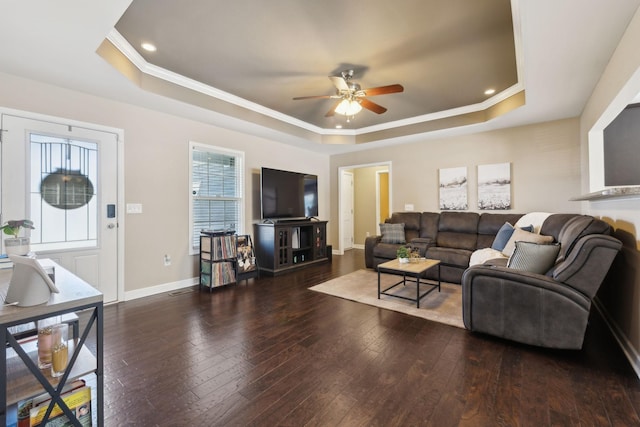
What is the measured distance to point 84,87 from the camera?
306cm

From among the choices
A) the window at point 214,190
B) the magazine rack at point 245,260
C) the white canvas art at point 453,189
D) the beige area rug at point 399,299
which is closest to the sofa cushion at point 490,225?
the white canvas art at point 453,189

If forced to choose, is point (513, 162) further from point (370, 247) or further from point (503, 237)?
point (370, 247)

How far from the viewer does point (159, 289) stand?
3.85m

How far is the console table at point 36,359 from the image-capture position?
3.37 ft

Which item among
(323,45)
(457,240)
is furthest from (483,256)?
(323,45)

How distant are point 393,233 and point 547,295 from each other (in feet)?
9.58

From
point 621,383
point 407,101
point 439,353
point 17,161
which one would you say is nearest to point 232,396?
point 439,353

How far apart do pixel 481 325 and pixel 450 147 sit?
12.2ft

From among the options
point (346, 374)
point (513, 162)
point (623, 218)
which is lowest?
point (346, 374)

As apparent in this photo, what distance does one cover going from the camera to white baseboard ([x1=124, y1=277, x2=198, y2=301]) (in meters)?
3.59

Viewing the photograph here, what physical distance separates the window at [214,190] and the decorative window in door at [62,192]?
3.91 feet

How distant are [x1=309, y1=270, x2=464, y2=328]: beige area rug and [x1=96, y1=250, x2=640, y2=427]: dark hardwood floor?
8.3 inches

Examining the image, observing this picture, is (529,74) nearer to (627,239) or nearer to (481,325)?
(627,239)

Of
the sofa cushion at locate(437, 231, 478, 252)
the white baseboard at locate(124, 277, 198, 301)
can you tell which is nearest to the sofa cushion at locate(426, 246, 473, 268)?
the sofa cushion at locate(437, 231, 478, 252)
